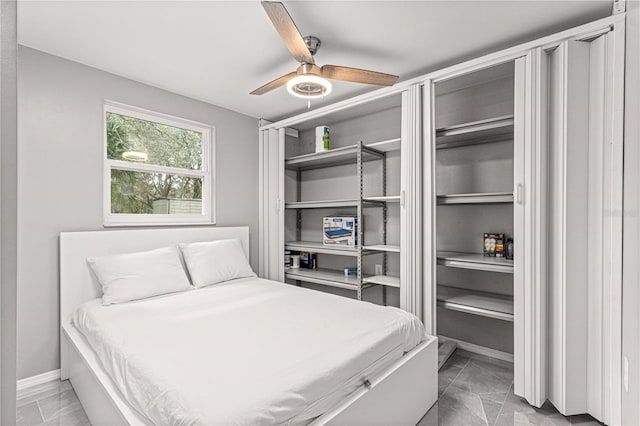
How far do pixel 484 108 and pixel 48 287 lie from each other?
3.84m

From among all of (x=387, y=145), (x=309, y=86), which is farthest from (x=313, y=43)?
(x=387, y=145)

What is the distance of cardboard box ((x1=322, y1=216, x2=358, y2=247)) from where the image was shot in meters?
3.39

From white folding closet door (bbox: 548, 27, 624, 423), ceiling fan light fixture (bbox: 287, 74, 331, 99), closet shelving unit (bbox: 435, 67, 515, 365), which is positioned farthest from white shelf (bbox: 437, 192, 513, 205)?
ceiling fan light fixture (bbox: 287, 74, 331, 99)

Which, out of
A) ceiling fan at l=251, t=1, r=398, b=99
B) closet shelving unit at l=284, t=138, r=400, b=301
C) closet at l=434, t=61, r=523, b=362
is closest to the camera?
ceiling fan at l=251, t=1, r=398, b=99

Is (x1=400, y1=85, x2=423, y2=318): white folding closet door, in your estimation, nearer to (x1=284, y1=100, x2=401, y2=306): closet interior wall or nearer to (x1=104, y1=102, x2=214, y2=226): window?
(x1=284, y1=100, x2=401, y2=306): closet interior wall

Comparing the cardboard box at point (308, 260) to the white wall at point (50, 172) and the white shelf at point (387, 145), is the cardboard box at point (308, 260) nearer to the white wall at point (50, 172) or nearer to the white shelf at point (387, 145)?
the white shelf at point (387, 145)

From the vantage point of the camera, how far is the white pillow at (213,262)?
9.43ft

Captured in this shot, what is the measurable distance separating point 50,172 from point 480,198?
127 inches

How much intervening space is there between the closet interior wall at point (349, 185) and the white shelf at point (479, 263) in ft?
2.59

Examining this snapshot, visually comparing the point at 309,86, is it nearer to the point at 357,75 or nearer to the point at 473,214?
the point at 357,75

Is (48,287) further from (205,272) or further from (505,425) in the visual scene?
(505,425)

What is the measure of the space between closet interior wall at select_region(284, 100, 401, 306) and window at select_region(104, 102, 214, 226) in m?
1.03

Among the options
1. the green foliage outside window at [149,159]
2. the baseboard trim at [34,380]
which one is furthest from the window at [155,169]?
the baseboard trim at [34,380]

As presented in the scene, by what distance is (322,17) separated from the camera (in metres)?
2.00
